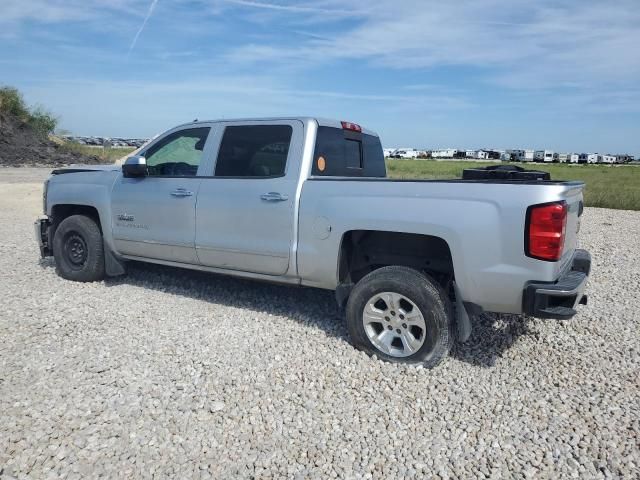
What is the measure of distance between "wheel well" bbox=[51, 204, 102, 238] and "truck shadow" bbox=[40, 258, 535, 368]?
0.81 metres

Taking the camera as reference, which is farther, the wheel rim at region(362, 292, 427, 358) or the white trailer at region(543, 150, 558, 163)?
the white trailer at region(543, 150, 558, 163)

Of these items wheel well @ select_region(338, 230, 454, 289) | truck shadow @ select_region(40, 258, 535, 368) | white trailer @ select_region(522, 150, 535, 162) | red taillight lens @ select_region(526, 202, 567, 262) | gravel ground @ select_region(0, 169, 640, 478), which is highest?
white trailer @ select_region(522, 150, 535, 162)

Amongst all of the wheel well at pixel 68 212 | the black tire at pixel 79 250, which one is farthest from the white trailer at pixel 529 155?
the black tire at pixel 79 250

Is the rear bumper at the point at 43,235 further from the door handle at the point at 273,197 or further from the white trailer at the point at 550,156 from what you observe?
the white trailer at the point at 550,156

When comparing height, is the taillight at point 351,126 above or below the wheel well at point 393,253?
above

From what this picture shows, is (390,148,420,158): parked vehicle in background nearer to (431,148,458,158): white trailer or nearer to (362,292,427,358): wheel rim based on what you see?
(431,148,458,158): white trailer

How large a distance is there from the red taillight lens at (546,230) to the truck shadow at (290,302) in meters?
1.16

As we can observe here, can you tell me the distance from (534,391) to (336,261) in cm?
183

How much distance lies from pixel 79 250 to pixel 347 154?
11.5ft

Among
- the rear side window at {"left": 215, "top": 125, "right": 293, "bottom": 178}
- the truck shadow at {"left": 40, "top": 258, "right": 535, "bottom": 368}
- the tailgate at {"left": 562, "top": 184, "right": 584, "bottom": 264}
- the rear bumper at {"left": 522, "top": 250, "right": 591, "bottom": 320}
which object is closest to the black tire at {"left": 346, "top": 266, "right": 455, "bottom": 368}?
the truck shadow at {"left": 40, "top": 258, "right": 535, "bottom": 368}

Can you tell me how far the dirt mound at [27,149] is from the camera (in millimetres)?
32250

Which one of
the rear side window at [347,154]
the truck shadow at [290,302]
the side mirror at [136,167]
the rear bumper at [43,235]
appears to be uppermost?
the rear side window at [347,154]

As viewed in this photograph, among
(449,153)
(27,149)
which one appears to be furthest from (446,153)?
(27,149)

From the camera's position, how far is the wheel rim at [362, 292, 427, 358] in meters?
4.21
